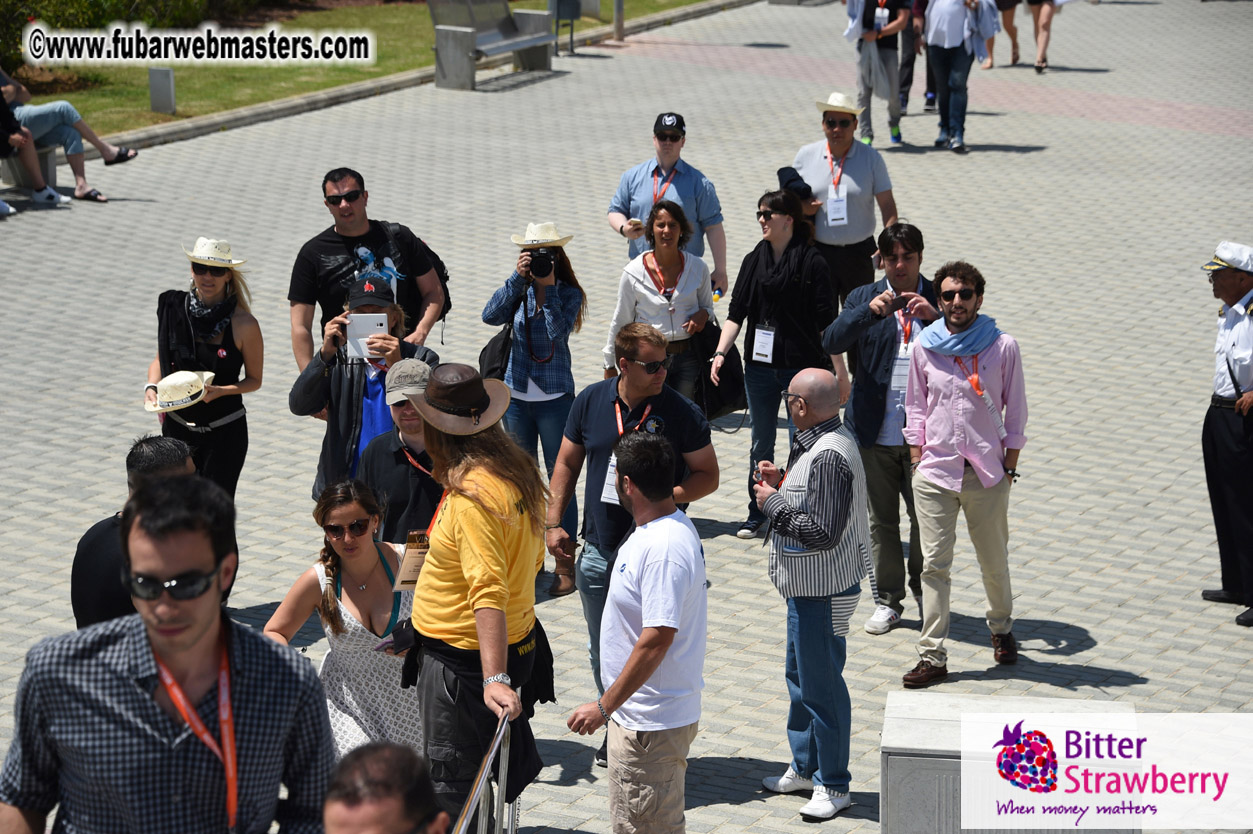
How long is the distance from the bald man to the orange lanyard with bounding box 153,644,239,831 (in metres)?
3.40

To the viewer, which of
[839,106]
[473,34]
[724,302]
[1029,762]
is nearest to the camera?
[1029,762]

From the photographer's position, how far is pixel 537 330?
27.6 ft

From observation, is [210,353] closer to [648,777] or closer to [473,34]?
[648,777]

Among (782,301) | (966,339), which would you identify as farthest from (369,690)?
(782,301)

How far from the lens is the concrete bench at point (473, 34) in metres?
22.3

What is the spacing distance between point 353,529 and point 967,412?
3193mm

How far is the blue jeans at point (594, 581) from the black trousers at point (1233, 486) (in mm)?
3840

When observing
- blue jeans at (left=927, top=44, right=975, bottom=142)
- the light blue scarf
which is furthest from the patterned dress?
blue jeans at (left=927, top=44, right=975, bottom=142)

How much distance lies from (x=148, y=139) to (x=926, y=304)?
46.1 ft

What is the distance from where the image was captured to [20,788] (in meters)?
3.09

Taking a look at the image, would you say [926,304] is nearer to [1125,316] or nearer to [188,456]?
[188,456]

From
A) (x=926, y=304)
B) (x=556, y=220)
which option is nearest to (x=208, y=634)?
(x=926, y=304)

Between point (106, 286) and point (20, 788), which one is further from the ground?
point (20, 788)

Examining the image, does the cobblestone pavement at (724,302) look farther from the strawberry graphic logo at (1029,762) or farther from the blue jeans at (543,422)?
the strawberry graphic logo at (1029,762)
